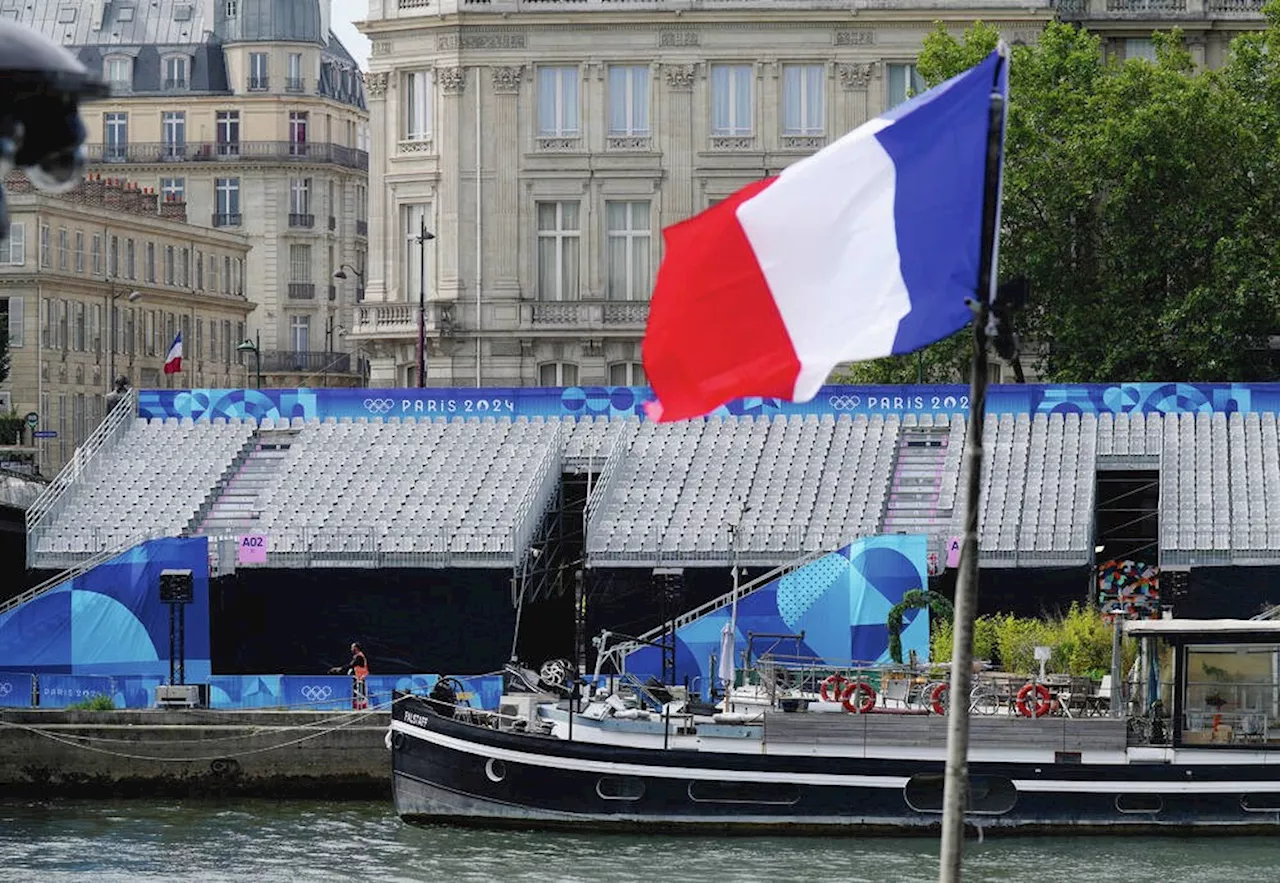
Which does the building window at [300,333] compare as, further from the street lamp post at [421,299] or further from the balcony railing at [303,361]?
the street lamp post at [421,299]

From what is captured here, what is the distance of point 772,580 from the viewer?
52.4 m

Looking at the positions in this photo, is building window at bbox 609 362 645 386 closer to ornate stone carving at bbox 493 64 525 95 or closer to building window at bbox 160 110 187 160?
ornate stone carving at bbox 493 64 525 95

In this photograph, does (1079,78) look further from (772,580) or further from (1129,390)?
(772,580)

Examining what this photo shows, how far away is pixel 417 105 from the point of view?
244 ft

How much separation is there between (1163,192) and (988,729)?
28983 mm

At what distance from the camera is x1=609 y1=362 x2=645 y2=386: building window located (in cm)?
7169

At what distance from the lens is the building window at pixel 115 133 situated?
12425 cm

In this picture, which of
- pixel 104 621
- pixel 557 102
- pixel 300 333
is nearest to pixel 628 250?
pixel 557 102

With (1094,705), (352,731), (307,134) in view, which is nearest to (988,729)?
(1094,705)

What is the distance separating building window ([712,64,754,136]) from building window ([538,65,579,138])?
3.54 meters

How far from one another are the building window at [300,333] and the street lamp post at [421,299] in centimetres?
5082

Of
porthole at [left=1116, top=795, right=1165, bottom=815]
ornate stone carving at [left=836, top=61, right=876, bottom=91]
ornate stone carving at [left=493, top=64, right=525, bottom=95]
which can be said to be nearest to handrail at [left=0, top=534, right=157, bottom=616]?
porthole at [left=1116, top=795, right=1165, bottom=815]

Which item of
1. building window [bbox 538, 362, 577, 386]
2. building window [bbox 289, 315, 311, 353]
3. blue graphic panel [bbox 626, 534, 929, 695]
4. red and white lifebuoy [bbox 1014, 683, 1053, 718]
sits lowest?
red and white lifebuoy [bbox 1014, 683, 1053, 718]

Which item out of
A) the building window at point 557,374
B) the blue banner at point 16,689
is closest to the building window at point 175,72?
the building window at point 557,374
